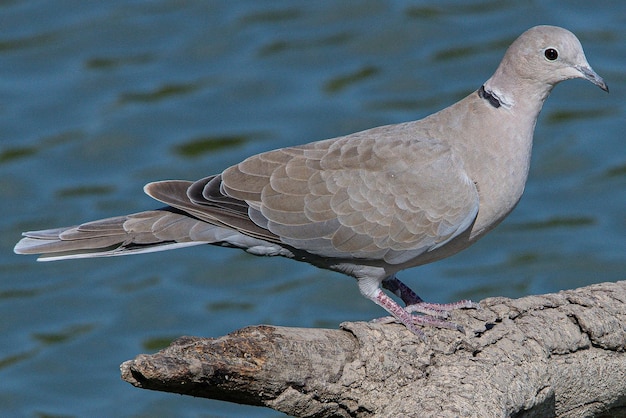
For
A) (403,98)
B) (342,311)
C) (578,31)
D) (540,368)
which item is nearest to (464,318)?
(540,368)

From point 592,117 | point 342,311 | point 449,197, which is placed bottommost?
point 342,311

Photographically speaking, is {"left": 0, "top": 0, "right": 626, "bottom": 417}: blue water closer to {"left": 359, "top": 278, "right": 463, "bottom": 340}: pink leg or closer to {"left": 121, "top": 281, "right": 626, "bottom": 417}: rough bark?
{"left": 359, "top": 278, "right": 463, "bottom": 340}: pink leg

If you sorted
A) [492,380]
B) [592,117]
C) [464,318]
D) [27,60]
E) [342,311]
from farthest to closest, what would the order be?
1. [27,60]
2. [592,117]
3. [342,311]
4. [464,318]
5. [492,380]

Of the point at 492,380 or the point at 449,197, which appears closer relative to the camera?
the point at 492,380

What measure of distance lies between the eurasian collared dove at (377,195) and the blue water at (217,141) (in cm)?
393

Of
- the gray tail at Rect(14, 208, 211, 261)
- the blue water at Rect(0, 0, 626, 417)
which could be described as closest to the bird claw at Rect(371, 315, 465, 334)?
the gray tail at Rect(14, 208, 211, 261)

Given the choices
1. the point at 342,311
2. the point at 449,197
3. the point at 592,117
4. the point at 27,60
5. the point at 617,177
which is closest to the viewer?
the point at 449,197

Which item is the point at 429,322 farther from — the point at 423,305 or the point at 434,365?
the point at 423,305

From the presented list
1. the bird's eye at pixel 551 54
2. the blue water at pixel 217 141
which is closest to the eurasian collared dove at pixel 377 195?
the bird's eye at pixel 551 54

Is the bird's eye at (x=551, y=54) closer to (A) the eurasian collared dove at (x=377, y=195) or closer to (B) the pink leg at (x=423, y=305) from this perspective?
(A) the eurasian collared dove at (x=377, y=195)

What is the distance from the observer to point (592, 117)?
12344 millimetres

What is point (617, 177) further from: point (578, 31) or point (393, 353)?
point (393, 353)

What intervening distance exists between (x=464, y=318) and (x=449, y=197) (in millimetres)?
727

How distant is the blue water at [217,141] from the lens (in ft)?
34.1
